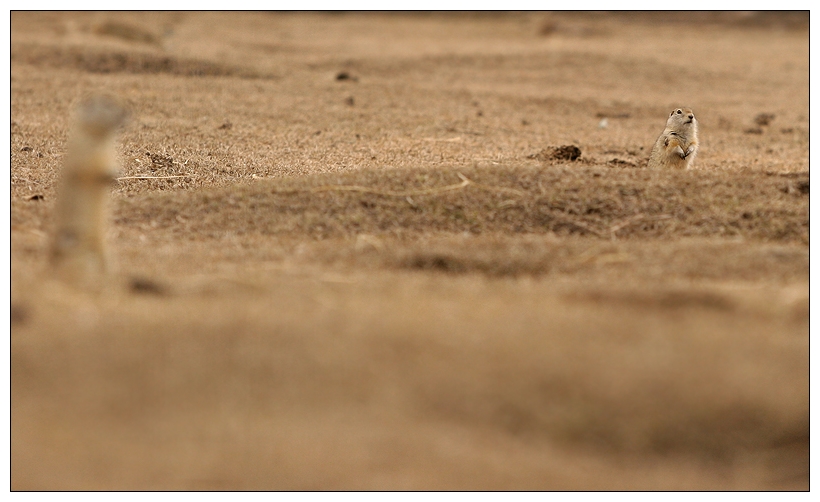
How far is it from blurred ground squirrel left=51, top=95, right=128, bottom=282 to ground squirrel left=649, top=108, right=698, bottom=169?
16.7ft

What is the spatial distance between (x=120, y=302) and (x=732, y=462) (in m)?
2.57

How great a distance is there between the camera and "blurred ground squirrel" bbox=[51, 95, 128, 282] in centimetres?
412

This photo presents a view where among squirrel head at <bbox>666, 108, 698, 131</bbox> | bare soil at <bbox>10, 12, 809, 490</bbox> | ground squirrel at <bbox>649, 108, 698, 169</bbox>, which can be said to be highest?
squirrel head at <bbox>666, 108, 698, 131</bbox>

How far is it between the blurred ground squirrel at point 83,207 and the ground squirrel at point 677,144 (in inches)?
200

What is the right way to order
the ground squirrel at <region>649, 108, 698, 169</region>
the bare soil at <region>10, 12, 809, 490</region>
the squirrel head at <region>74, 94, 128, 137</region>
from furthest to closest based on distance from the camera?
the ground squirrel at <region>649, 108, 698, 169</region>
the squirrel head at <region>74, 94, 128, 137</region>
the bare soil at <region>10, 12, 809, 490</region>

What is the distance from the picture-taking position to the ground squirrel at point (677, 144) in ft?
26.0

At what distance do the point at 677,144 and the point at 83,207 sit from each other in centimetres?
534

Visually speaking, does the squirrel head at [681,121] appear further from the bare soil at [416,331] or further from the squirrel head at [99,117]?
the squirrel head at [99,117]

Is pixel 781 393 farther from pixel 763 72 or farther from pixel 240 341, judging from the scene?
pixel 763 72

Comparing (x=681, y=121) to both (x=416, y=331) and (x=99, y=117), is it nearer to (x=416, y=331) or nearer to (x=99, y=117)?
(x=416, y=331)

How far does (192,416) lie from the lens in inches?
136

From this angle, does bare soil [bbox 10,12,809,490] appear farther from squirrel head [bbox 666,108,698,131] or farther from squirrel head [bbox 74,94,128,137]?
squirrel head [bbox 666,108,698,131]

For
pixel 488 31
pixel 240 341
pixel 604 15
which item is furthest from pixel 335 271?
pixel 604 15

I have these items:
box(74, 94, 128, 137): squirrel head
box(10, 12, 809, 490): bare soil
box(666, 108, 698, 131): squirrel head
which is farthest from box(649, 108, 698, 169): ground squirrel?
box(74, 94, 128, 137): squirrel head
